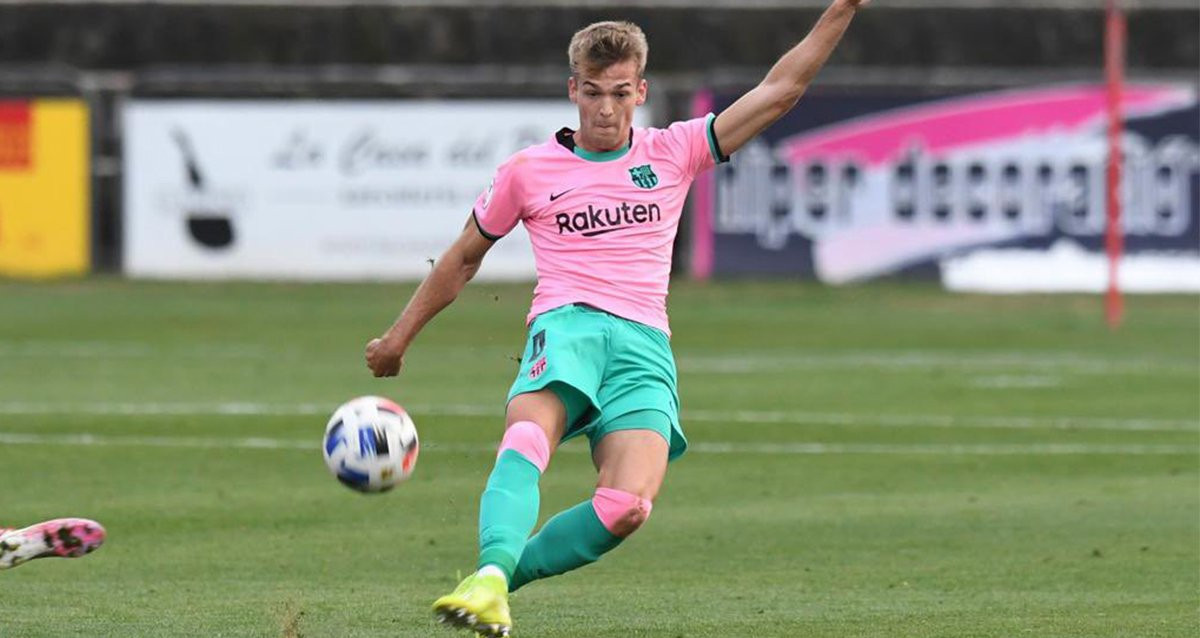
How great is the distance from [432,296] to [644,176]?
805 millimetres

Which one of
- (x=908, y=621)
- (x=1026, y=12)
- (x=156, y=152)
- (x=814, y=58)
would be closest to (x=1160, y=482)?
(x=908, y=621)

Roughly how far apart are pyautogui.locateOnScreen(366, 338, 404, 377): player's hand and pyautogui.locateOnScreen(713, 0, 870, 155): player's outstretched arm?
133cm

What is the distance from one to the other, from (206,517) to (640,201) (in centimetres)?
448

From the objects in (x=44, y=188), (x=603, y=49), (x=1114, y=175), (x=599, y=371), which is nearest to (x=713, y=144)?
(x=603, y=49)

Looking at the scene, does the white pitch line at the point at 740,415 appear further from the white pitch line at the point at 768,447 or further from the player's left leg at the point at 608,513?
the player's left leg at the point at 608,513

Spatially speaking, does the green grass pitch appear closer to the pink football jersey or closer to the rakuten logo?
the pink football jersey

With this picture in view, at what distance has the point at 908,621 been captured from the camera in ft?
28.0

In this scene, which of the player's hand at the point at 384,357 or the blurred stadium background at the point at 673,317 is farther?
the blurred stadium background at the point at 673,317

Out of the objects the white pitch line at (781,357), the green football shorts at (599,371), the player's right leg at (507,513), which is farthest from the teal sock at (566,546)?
the white pitch line at (781,357)

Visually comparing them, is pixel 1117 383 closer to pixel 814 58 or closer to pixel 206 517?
pixel 206 517

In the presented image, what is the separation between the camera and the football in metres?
7.46

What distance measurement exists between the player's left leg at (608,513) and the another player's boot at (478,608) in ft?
1.64

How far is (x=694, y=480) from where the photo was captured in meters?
13.0

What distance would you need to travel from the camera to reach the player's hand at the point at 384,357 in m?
7.68
